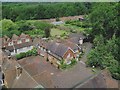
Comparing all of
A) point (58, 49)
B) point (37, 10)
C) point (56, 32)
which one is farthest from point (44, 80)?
point (37, 10)

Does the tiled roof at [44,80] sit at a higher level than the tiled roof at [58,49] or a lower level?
higher

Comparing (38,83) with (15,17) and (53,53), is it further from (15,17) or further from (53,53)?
(15,17)

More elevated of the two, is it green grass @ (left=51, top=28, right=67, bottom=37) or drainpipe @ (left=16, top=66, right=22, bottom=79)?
drainpipe @ (left=16, top=66, right=22, bottom=79)

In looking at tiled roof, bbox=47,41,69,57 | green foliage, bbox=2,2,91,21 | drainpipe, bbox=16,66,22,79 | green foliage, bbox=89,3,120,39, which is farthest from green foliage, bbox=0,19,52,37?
drainpipe, bbox=16,66,22,79

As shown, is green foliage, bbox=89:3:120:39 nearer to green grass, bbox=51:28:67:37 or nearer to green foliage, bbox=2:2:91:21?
green grass, bbox=51:28:67:37

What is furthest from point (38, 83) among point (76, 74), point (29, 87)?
point (76, 74)

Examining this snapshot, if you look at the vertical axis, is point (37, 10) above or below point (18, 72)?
below

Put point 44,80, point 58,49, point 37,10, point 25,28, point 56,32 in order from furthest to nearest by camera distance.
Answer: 1. point 37,10
2. point 56,32
3. point 25,28
4. point 58,49
5. point 44,80

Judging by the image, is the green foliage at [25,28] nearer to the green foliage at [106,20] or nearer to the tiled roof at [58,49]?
the green foliage at [106,20]

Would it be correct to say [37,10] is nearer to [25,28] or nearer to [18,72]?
[25,28]

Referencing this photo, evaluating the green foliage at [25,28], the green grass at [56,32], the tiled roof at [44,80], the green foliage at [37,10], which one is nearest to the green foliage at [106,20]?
the green grass at [56,32]

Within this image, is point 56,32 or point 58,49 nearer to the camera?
point 58,49

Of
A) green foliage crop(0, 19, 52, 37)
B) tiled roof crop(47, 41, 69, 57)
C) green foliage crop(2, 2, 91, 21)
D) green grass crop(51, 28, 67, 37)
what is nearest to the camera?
tiled roof crop(47, 41, 69, 57)
